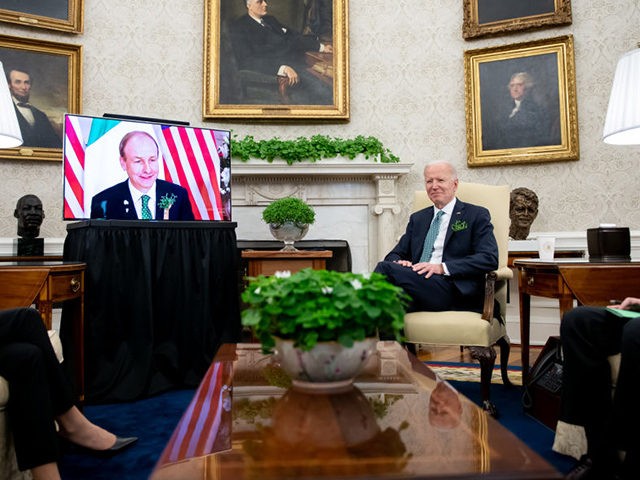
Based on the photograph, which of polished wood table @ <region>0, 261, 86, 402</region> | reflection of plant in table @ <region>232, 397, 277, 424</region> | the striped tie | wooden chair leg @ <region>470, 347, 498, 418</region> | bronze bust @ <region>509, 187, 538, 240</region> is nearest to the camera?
reflection of plant in table @ <region>232, 397, 277, 424</region>

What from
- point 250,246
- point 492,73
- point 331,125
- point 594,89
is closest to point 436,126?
point 492,73

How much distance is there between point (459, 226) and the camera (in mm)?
3117

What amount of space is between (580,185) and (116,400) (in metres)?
4.31

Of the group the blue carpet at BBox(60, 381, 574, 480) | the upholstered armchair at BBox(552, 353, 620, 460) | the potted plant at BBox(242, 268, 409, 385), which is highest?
the potted plant at BBox(242, 268, 409, 385)

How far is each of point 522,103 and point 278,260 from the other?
2894 millimetres

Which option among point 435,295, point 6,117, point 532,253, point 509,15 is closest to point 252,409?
point 435,295

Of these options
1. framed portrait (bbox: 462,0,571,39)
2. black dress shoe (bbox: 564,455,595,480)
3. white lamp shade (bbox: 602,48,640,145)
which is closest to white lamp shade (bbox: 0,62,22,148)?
black dress shoe (bbox: 564,455,595,480)

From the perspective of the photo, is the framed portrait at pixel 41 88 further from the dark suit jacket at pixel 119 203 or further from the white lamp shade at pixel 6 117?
the white lamp shade at pixel 6 117

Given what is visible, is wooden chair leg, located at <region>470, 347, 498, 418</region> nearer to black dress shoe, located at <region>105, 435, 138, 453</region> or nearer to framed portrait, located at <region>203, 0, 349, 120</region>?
black dress shoe, located at <region>105, 435, 138, 453</region>

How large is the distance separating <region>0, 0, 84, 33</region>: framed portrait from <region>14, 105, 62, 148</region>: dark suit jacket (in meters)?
0.81

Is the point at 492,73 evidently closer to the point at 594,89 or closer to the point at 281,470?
the point at 594,89

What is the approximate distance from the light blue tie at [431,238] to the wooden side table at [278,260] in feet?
2.78

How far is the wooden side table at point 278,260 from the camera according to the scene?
12.3 ft

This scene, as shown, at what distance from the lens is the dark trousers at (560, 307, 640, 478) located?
158 centimetres
